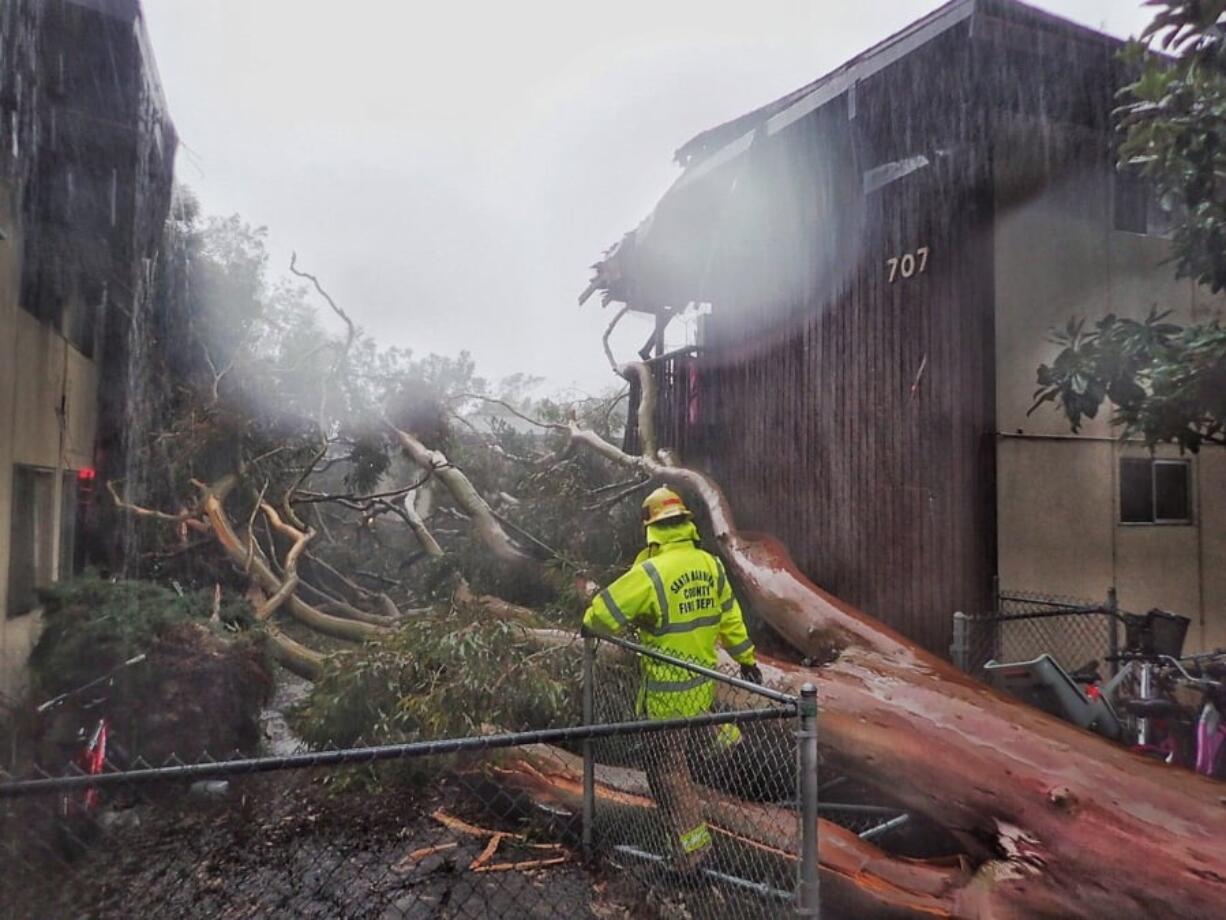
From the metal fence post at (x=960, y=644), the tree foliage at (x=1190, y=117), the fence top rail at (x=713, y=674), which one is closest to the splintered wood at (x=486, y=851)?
the fence top rail at (x=713, y=674)

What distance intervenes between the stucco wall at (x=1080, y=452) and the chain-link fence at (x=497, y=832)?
2.39 metres

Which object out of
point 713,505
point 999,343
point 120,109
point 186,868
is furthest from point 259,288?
point 999,343

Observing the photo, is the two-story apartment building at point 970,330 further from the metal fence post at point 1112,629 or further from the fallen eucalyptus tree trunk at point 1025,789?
the fallen eucalyptus tree trunk at point 1025,789

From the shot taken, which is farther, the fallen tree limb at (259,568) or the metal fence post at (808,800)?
the fallen tree limb at (259,568)

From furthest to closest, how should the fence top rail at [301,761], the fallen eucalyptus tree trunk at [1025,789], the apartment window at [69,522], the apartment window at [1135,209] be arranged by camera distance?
the apartment window at [1135,209] → the apartment window at [69,522] → the fallen eucalyptus tree trunk at [1025,789] → the fence top rail at [301,761]

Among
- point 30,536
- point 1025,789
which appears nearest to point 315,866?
point 30,536

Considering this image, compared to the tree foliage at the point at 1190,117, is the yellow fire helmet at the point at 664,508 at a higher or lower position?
lower

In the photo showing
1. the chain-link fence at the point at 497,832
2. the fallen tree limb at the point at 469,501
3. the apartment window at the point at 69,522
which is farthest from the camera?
the fallen tree limb at the point at 469,501

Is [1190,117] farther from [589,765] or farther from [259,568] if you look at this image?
[259,568]

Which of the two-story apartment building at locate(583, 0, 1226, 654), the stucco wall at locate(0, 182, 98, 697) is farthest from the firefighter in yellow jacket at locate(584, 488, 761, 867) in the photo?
the stucco wall at locate(0, 182, 98, 697)

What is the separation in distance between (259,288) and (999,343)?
7.90 metres

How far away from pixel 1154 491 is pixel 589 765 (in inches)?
175

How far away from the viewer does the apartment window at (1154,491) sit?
195 inches

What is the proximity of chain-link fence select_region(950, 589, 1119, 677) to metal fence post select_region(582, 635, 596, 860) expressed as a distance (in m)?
2.35
